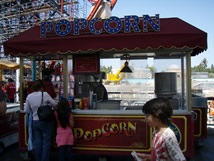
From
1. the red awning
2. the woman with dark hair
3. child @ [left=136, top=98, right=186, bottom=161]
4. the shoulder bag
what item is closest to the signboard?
the red awning

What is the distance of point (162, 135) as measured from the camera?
5.57 feet

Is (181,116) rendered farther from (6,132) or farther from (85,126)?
(6,132)

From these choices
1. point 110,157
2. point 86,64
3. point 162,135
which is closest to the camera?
point 162,135

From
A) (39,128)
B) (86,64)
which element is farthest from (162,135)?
(86,64)

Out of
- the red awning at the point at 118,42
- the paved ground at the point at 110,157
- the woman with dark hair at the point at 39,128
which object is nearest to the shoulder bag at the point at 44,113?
the woman with dark hair at the point at 39,128

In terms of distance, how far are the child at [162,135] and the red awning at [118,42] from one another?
7.17 feet

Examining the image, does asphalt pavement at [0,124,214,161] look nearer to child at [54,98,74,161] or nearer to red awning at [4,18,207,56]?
child at [54,98,74,161]

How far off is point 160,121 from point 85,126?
2.71m

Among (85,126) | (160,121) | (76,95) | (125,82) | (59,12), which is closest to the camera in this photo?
(160,121)

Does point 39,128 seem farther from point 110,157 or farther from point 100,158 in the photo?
point 110,157

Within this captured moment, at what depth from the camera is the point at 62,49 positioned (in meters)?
4.01

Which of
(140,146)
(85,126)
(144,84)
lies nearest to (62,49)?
(85,126)

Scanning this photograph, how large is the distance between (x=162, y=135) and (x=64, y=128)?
2.45 m

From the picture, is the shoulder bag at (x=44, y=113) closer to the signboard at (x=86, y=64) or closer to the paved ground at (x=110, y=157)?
the signboard at (x=86, y=64)
